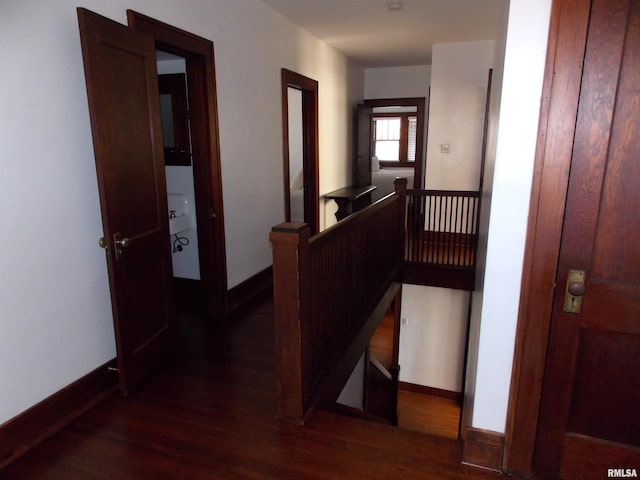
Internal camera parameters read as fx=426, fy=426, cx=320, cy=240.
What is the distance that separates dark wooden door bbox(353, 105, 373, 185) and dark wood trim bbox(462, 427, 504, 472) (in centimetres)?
499

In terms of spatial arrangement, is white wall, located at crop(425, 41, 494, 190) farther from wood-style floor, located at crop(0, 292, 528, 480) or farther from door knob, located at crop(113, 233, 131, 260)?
door knob, located at crop(113, 233, 131, 260)

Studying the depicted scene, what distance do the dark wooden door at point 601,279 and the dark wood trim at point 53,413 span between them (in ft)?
6.85

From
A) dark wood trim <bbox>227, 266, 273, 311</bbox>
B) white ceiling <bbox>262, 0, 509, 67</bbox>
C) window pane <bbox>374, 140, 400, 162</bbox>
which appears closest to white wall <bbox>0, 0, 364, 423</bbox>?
dark wood trim <bbox>227, 266, 273, 311</bbox>

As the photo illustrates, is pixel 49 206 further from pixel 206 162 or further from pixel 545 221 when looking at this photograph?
pixel 545 221

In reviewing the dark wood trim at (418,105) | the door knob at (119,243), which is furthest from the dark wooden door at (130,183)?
the dark wood trim at (418,105)

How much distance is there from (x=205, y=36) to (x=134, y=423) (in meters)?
2.43

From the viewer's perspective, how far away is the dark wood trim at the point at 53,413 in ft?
5.93

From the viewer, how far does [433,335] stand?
17.8 feet

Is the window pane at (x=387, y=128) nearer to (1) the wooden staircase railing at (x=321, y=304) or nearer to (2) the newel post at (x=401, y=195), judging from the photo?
(2) the newel post at (x=401, y=195)

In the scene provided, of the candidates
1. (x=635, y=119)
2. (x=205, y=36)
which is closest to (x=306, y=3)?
(x=205, y=36)

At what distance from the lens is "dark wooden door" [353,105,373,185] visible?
20.9 ft

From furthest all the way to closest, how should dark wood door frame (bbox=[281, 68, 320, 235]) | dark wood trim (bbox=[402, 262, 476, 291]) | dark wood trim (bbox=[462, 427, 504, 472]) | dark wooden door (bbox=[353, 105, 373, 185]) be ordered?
1. dark wooden door (bbox=[353, 105, 373, 185])
2. dark wood door frame (bbox=[281, 68, 320, 235])
3. dark wood trim (bbox=[402, 262, 476, 291])
4. dark wood trim (bbox=[462, 427, 504, 472])

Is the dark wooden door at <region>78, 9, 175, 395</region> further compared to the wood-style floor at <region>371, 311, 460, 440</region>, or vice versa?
the wood-style floor at <region>371, 311, 460, 440</region>

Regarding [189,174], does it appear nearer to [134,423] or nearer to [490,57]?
[134,423]
